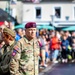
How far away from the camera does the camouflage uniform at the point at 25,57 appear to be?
641cm

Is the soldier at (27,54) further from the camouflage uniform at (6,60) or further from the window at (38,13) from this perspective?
the window at (38,13)

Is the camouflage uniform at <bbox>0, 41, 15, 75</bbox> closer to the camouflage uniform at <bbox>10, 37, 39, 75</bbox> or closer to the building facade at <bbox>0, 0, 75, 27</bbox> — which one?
the camouflage uniform at <bbox>10, 37, 39, 75</bbox>

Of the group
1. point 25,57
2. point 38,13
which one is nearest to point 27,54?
point 25,57

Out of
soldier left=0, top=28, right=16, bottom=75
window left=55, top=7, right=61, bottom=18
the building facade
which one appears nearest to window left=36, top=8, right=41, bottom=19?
the building facade

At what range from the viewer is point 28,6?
171 ft

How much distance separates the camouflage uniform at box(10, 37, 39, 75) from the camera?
6.41 metres

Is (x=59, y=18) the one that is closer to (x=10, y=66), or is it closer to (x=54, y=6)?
(x=54, y=6)

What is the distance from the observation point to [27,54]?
21.4 feet

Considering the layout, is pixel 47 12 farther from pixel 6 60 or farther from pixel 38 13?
pixel 6 60

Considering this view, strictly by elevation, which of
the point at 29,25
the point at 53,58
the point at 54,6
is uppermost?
the point at 54,6

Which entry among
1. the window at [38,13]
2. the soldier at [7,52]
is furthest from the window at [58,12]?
the soldier at [7,52]

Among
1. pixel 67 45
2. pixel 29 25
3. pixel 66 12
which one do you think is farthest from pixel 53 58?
pixel 66 12

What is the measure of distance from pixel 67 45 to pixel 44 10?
102 ft

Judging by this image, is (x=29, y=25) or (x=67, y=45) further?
(x=67, y=45)
